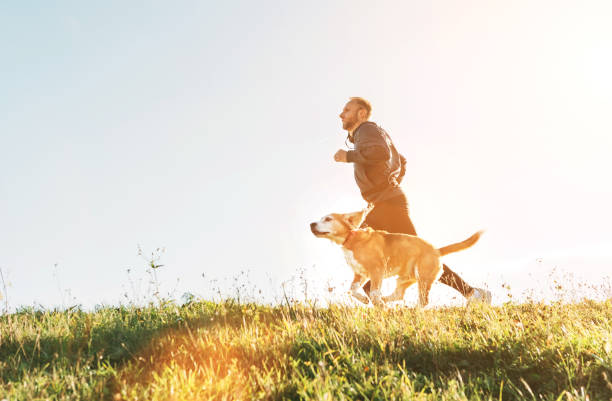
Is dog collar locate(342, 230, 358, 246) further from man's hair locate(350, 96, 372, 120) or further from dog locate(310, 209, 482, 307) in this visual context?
man's hair locate(350, 96, 372, 120)

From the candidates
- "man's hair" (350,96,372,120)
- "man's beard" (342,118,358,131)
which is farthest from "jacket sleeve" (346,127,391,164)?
"man's hair" (350,96,372,120)

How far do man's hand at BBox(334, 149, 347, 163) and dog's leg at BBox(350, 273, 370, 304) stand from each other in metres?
1.66

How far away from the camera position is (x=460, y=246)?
7219 mm

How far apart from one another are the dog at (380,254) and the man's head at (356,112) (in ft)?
4.67

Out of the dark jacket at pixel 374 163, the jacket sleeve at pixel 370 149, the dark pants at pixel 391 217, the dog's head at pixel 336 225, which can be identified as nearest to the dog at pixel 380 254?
the dog's head at pixel 336 225

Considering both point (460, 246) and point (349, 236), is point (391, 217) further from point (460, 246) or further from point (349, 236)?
point (460, 246)

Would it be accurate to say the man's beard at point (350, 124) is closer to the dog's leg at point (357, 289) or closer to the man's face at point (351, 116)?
the man's face at point (351, 116)

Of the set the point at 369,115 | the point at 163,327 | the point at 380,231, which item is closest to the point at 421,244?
the point at 380,231

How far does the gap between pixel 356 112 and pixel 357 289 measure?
2.68 metres

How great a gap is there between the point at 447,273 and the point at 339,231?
6.60 feet

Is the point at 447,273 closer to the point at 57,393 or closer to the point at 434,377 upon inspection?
the point at 434,377

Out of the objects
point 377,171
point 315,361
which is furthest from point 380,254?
point 315,361

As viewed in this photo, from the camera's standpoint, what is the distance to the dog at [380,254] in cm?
651

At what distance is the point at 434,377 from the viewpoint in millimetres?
3895
